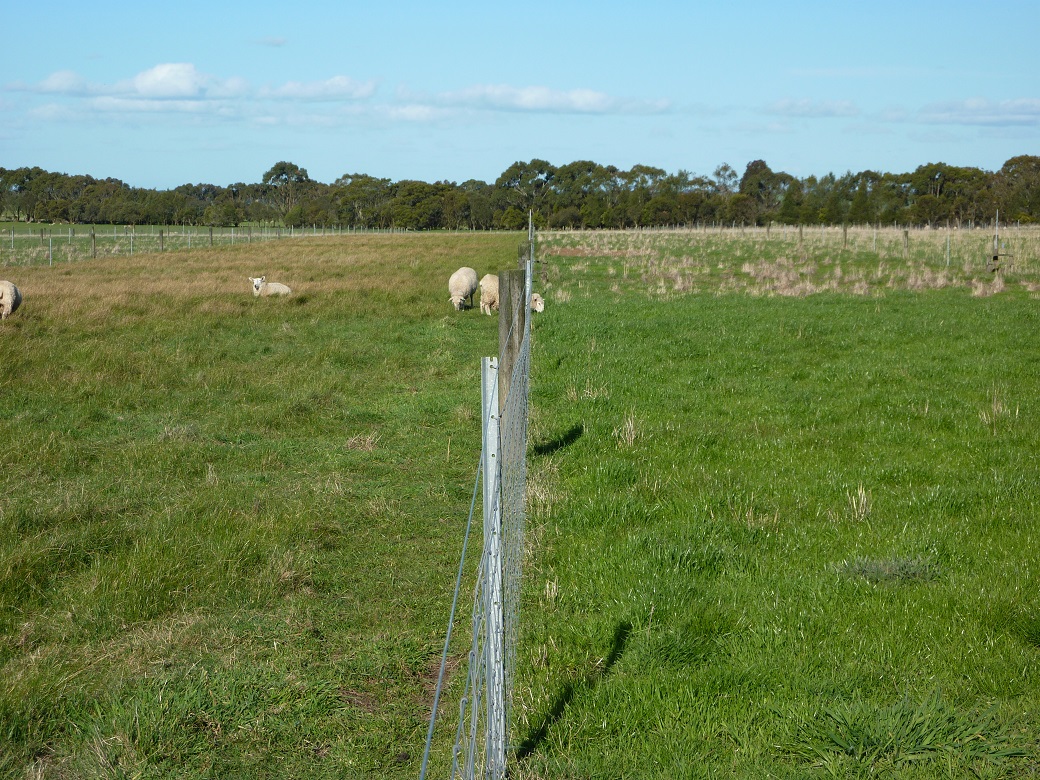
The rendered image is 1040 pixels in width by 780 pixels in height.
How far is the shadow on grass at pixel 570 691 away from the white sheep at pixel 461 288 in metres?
16.7

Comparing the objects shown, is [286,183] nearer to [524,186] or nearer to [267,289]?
[524,186]

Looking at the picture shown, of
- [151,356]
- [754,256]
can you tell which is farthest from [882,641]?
[754,256]

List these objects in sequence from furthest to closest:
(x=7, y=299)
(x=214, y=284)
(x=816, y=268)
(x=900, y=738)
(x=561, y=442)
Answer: (x=816, y=268)
(x=214, y=284)
(x=7, y=299)
(x=561, y=442)
(x=900, y=738)

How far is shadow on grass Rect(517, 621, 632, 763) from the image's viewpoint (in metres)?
3.81

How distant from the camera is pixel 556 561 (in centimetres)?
576

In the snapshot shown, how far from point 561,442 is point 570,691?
4462 millimetres

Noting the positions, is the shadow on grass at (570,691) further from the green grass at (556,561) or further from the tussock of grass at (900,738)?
the tussock of grass at (900,738)

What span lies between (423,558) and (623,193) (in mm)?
117799

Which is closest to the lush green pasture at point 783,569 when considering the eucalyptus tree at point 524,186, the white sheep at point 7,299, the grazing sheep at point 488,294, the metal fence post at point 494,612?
the metal fence post at point 494,612

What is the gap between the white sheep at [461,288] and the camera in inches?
836

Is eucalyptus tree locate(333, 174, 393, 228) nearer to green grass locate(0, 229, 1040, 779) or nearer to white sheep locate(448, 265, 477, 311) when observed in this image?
white sheep locate(448, 265, 477, 311)

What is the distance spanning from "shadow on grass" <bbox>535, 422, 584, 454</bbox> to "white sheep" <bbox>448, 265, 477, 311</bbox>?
12467 mm

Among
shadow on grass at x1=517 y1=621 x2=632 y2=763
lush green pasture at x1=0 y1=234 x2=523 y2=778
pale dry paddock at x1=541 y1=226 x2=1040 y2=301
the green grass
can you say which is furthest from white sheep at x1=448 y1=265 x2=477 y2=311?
shadow on grass at x1=517 y1=621 x2=632 y2=763

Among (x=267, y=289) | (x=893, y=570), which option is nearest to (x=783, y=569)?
(x=893, y=570)
